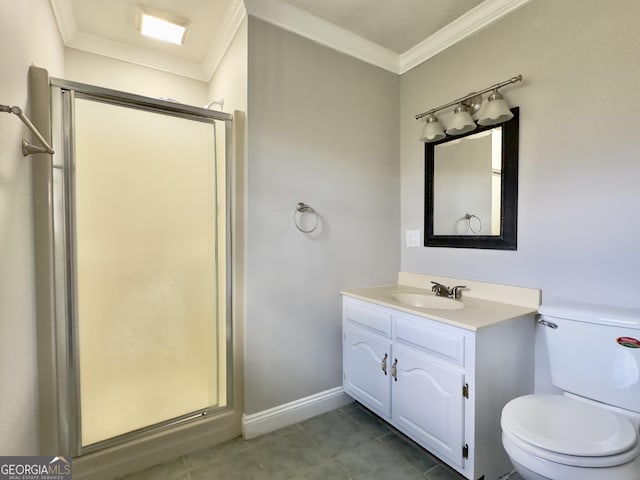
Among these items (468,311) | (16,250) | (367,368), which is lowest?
(367,368)

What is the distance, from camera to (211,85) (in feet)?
8.08

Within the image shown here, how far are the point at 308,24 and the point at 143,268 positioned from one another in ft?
5.85

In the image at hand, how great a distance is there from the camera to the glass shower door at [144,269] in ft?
5.00

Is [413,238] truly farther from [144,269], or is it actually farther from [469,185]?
[144,269]

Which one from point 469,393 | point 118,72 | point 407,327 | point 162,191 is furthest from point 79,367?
point 118,72

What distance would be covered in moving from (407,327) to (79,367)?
1659 millimetres

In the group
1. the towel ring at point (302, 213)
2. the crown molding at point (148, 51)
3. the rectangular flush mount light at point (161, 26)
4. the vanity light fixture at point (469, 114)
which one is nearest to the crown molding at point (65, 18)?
the crown molding at point (148, 51)

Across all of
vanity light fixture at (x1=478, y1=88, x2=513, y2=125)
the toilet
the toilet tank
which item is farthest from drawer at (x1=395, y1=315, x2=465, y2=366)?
vanity light fixture at (x1=478, y1=88, x2=513, y2=125)

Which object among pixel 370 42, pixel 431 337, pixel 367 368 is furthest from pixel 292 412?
pixel 370 42

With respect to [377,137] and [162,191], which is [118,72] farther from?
[377,137]

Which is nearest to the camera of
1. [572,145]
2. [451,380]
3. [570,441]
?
[570,441]

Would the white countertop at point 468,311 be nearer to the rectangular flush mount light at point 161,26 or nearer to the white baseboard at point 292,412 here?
the white baseboard at point 292,412

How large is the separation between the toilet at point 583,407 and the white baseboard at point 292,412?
1.15m

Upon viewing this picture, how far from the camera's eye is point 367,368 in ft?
6.05
